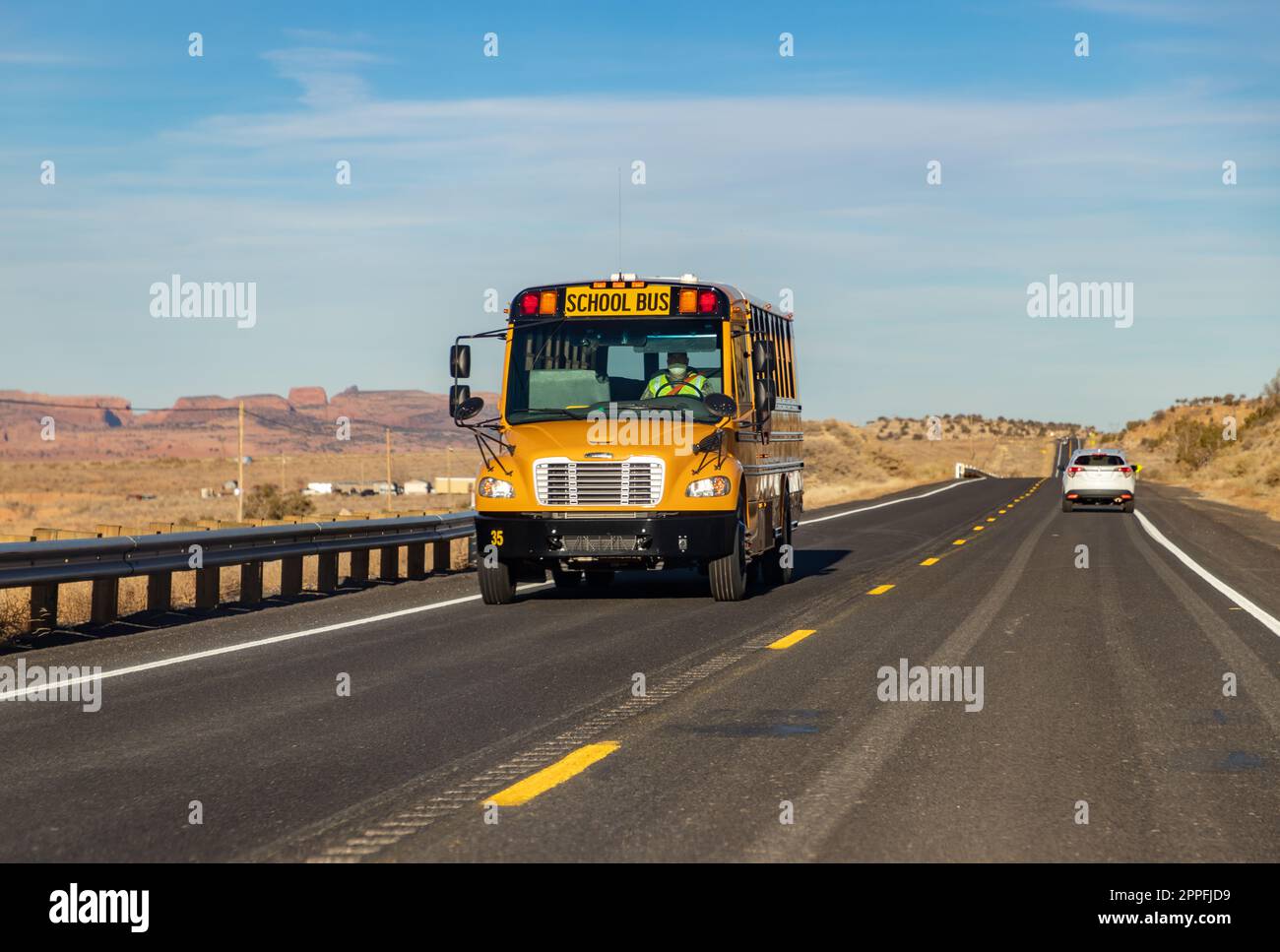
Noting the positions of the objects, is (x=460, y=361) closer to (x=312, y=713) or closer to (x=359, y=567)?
(x=359, y=567)

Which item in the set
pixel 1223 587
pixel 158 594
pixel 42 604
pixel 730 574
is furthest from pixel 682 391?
pixel 1223 587

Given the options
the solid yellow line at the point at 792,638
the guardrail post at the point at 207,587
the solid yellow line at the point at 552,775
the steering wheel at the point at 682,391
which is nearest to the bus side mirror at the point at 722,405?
the steering wheel at the point at 682,391

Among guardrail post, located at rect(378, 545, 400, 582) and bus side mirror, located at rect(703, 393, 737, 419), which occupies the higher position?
bus side mirror, located at rect(703, 393, 737, 419)

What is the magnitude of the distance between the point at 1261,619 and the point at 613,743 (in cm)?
836

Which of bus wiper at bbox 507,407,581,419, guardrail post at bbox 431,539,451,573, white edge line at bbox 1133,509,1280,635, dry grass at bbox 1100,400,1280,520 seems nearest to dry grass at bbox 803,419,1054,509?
dry grass at bbox 1100,400,1280,520

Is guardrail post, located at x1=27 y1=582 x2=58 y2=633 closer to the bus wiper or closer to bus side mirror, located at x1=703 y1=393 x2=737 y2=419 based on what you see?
the bus wiper

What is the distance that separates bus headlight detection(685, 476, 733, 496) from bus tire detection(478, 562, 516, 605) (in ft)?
6.43

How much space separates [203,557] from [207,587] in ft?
2.15

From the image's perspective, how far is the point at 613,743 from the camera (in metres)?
7.77

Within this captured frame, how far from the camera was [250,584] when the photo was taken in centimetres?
1571

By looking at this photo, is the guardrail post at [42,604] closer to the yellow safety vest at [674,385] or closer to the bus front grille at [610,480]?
the bus front grille at [610,480]

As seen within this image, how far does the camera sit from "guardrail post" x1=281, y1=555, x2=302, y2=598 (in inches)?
651

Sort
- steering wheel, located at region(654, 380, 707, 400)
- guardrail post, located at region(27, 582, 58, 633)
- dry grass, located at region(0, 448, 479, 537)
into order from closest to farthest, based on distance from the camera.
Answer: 1. guardrail post, located at region(27, 582, 58, 633)
2. steering wheel, located at region(654, 380, 707, 400)
3. dry grass, located at region(0, 448, 479, 537)

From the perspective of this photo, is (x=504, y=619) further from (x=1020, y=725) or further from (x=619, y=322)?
(x=1020, y=725)
